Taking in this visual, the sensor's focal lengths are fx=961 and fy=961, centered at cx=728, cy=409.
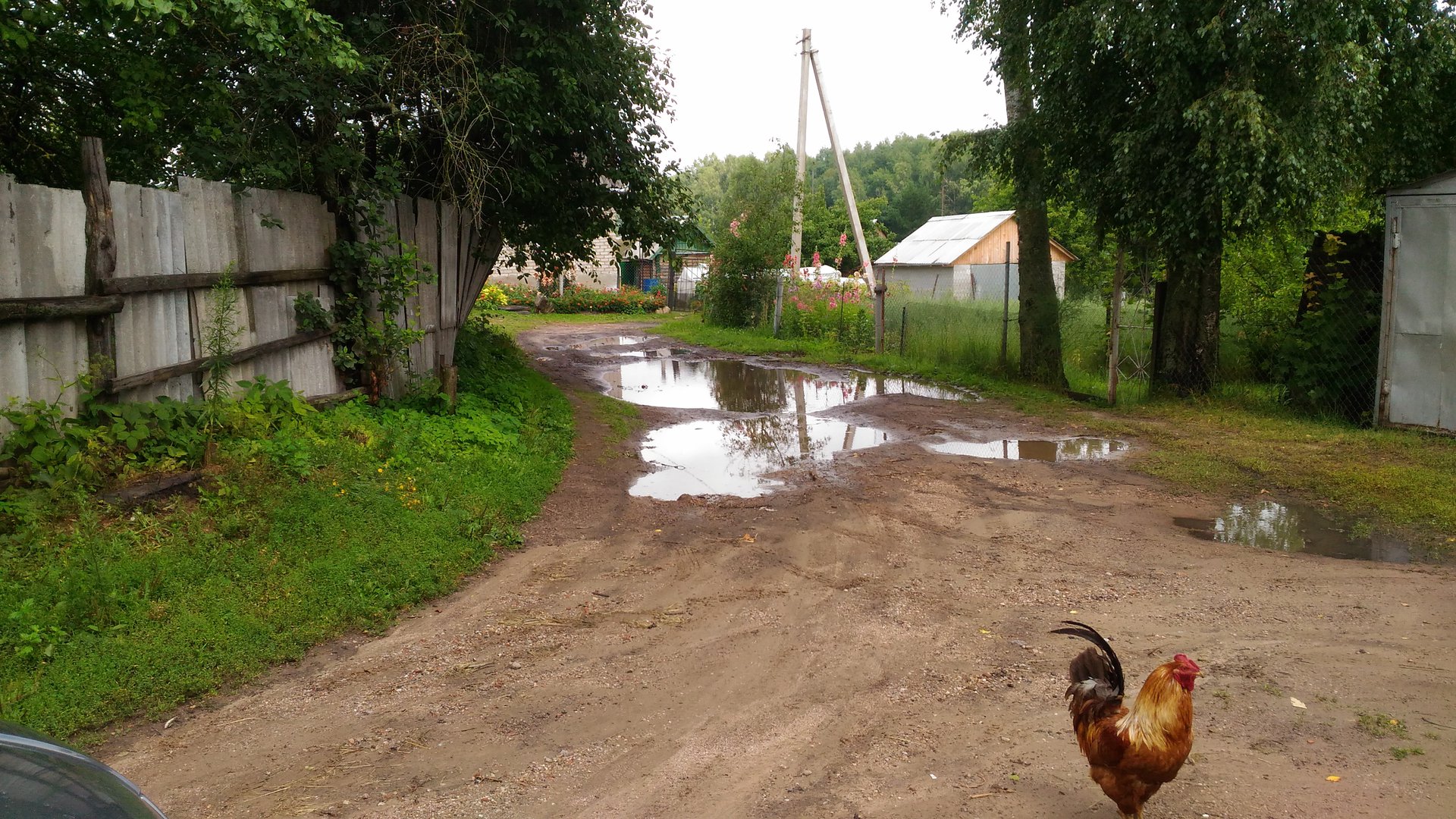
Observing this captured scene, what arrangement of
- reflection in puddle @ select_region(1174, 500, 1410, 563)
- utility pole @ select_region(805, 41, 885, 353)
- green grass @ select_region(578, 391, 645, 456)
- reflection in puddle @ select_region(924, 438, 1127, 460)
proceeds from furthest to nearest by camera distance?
utility pole @ select_region(805, 41, 885, 353) → green grass @ select_region(578, 391, 645, 456) → reflection in puddle @ select_region(924, 438, 1127, 460) → reflection in puddle @ select_region(1174, 500, 1410, 563)

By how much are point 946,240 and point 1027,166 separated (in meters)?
27.3

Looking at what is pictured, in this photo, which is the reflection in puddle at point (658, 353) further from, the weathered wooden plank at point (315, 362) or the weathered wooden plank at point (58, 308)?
the weathered wooden plank at point (58, 308)

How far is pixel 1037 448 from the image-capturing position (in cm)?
1130

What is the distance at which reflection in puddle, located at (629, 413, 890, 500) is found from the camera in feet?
31.0

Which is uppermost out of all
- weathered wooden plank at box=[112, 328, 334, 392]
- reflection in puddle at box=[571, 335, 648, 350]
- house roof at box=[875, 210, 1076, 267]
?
house roof at box=[875, 210, 1076, 267]

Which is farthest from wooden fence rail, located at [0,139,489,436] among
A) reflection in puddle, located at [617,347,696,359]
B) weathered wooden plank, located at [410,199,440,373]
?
reflection in puddle, located at [617,347,696,359]

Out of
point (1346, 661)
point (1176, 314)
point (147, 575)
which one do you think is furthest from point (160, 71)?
point (1176, 314)

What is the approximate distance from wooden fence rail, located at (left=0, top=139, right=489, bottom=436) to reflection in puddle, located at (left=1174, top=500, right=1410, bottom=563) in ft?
25.5

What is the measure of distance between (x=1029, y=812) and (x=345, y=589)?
411 centimetres

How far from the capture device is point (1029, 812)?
12.2 ft

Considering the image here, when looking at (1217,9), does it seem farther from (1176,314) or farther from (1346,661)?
(1346,661)

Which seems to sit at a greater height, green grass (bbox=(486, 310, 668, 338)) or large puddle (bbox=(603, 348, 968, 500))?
green grass (bbox=(486, 310, 668, 338))

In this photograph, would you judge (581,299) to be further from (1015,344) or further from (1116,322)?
(1116,322)

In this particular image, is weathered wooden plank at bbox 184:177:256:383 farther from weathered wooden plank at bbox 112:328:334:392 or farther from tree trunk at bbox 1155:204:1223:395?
tree trunk at bbox 1155:204:1223:395
